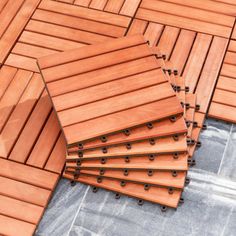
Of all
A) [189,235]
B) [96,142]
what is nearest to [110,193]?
[96,142]

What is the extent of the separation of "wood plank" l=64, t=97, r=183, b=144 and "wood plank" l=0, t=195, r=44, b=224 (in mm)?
787

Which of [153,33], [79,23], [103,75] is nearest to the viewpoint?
[103,75]

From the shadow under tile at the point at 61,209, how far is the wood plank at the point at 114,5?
100 inches

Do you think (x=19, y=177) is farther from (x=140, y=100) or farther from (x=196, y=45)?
(x=196, y=45)

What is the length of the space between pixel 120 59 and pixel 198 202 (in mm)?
1784

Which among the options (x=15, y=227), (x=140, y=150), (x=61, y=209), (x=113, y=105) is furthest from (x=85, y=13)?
(x=15, y=227)

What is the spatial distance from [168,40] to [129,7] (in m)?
0.80

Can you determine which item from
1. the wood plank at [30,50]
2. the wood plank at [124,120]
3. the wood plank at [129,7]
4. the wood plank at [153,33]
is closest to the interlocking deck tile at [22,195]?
the wood plank at [124,120]

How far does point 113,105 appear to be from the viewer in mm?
4555

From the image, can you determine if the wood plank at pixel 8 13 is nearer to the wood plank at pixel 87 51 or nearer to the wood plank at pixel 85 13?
the wood plank at pixel 85 13

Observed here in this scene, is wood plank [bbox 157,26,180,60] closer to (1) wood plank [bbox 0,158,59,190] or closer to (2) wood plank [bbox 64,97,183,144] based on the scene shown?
(2) wood plank [bbox 64,97,183,144]

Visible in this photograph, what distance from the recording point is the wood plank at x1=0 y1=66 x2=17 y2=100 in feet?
17.1

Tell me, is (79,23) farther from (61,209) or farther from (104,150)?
(61,209)

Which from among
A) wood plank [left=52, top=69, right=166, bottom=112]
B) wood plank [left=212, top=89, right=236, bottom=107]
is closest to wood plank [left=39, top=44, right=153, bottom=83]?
wood plank [left=52, top=69, right=166, bottom=112]
